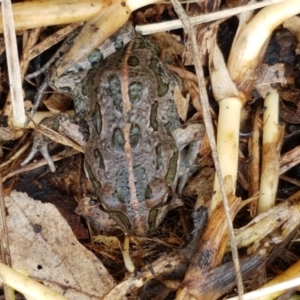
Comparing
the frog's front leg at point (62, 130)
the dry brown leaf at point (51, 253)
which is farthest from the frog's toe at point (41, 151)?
the dry brown leaf at point (51, 253)

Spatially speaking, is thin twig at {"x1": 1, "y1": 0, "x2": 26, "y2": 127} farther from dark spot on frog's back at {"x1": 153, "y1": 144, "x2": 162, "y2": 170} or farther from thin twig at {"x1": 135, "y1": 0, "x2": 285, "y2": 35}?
dark spot on frog's back at {"x1": 153, "y1": 144, "x2": 162, "y2": 170}

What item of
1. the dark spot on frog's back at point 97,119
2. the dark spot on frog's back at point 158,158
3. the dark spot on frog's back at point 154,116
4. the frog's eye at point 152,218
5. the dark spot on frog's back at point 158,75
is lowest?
the frog's eye at point 152,218

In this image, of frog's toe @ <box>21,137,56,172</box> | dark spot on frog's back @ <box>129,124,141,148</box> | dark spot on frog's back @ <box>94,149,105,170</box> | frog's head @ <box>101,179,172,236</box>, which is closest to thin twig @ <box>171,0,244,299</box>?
frog's head @ <box>101,179,172,236</box>

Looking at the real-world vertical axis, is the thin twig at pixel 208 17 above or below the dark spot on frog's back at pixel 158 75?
Answer: below

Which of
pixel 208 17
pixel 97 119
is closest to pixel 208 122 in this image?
pixel 208 17

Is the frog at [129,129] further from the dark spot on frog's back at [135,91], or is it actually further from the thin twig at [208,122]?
the thin twig at [208,122]

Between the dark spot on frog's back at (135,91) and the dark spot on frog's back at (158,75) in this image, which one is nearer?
the dark spot on frog's back at (135,91)
